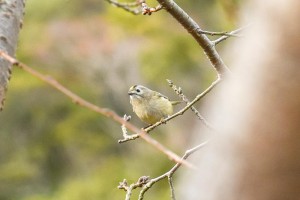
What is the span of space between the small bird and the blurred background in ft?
12.8

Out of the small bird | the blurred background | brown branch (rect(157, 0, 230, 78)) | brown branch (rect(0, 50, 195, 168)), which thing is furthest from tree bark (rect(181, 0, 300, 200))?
the blurred background

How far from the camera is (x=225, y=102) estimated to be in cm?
45

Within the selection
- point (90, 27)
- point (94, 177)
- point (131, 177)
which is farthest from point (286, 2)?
point (90, 27)

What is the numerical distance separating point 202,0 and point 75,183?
7.03 feet

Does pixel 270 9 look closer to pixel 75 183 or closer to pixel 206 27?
pixel 75 183

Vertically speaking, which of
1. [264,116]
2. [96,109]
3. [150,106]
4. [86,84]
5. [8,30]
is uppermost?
[86,84]

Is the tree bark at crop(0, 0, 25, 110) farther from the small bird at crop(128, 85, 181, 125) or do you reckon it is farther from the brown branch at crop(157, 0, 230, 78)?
the small bird at crop(128, 85, 181, 125)

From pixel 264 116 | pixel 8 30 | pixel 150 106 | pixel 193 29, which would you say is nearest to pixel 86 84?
pixel 150 106

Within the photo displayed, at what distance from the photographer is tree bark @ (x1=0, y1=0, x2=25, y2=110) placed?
119 cm

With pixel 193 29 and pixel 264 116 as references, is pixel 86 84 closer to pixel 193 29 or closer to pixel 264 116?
pixel 193 29

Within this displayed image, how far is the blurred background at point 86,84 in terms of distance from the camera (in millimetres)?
6773

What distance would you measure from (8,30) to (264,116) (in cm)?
85

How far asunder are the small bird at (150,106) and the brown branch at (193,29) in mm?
876

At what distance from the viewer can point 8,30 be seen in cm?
122
